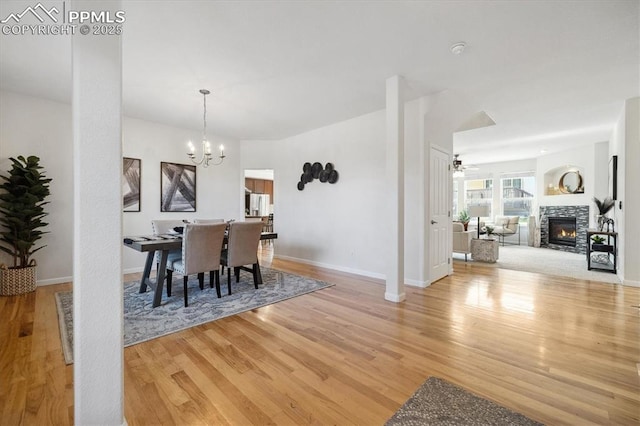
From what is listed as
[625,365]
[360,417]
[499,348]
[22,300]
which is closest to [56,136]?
[22,300]

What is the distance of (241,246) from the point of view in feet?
12.0

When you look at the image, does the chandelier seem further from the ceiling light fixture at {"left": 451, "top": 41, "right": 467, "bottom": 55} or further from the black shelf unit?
the black shelf unit

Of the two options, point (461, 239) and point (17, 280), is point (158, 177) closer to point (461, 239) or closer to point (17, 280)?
point (17, 280)

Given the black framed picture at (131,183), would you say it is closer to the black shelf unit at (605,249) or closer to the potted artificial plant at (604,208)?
the black shelf unit at (605,249)

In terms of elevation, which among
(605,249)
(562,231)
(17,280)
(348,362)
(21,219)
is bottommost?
(348,362)

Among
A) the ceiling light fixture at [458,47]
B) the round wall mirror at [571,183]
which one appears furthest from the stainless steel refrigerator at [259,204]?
the round wall mirror at [571,183]

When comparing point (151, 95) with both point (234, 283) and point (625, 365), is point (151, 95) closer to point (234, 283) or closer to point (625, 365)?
point (234, 283)

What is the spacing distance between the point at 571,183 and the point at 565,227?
1.26 m

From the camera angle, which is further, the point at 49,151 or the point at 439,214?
the point at 439,214

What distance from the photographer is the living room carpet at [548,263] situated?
4.64m

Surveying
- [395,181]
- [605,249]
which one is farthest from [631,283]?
[395,181]

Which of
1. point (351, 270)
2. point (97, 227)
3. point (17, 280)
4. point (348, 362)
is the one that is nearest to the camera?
point (97, 227)

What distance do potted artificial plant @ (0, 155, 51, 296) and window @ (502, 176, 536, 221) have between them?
1125 centimetres

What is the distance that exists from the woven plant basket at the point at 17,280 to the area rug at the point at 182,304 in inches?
19.9
